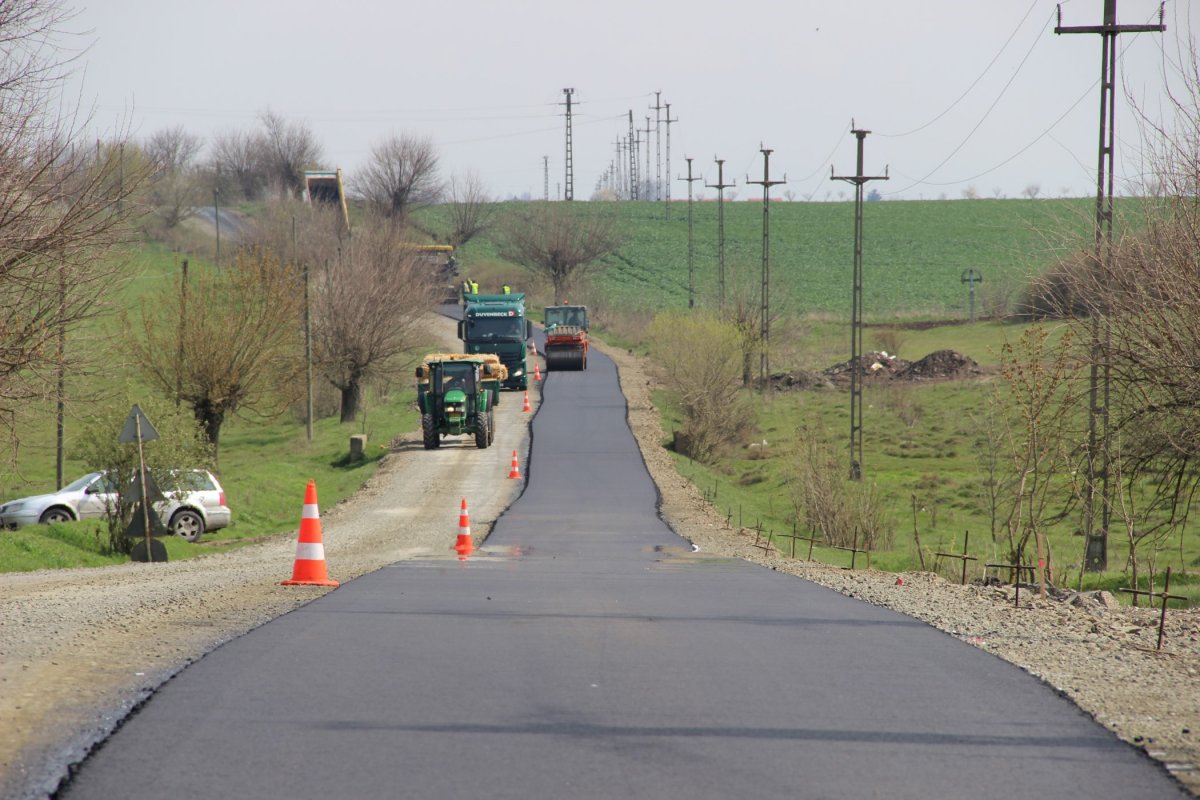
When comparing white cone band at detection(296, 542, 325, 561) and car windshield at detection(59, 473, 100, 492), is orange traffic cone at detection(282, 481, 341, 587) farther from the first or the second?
car windshield at detection(59, 473, 100, 492)

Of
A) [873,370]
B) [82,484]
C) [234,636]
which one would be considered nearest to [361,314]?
[82,484]

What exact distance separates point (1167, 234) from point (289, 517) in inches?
978

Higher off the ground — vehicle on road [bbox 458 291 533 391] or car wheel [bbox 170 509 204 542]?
vehicle on road [bbox 458 291 533 391]

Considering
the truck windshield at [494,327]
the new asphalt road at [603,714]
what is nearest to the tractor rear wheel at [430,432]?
the truck windshield at [494,327]

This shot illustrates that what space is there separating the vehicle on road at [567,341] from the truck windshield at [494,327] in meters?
9.53

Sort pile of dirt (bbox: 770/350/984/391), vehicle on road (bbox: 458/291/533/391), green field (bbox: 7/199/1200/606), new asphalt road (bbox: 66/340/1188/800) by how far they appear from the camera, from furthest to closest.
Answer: pile of dirt (bbox: 770/350/984/391)
vehicle on road (bbox: 458/291/533/391)
green field (bbox: 7/199/1200/606)
new asphalt road (bbox: 66/340/1188/800)

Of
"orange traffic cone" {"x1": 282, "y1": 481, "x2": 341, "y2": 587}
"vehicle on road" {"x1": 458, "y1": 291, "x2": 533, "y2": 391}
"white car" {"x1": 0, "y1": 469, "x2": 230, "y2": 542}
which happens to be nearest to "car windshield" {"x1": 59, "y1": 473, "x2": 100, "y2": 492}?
"white car" {"x1": 0, "y1": 469, "x2": 230, "y2": 542}

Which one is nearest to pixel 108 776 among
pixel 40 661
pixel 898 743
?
pixel 40 661

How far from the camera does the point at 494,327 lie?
4997 cm

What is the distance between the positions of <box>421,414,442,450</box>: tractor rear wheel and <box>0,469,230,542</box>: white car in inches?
460

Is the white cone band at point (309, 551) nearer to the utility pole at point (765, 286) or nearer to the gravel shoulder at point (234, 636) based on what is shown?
the gravel shoulder at point (234, 636)

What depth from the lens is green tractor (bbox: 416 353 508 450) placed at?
38125 mm

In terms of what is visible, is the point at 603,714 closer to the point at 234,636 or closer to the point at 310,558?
the point at 234,636

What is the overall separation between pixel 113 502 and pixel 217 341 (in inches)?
469
